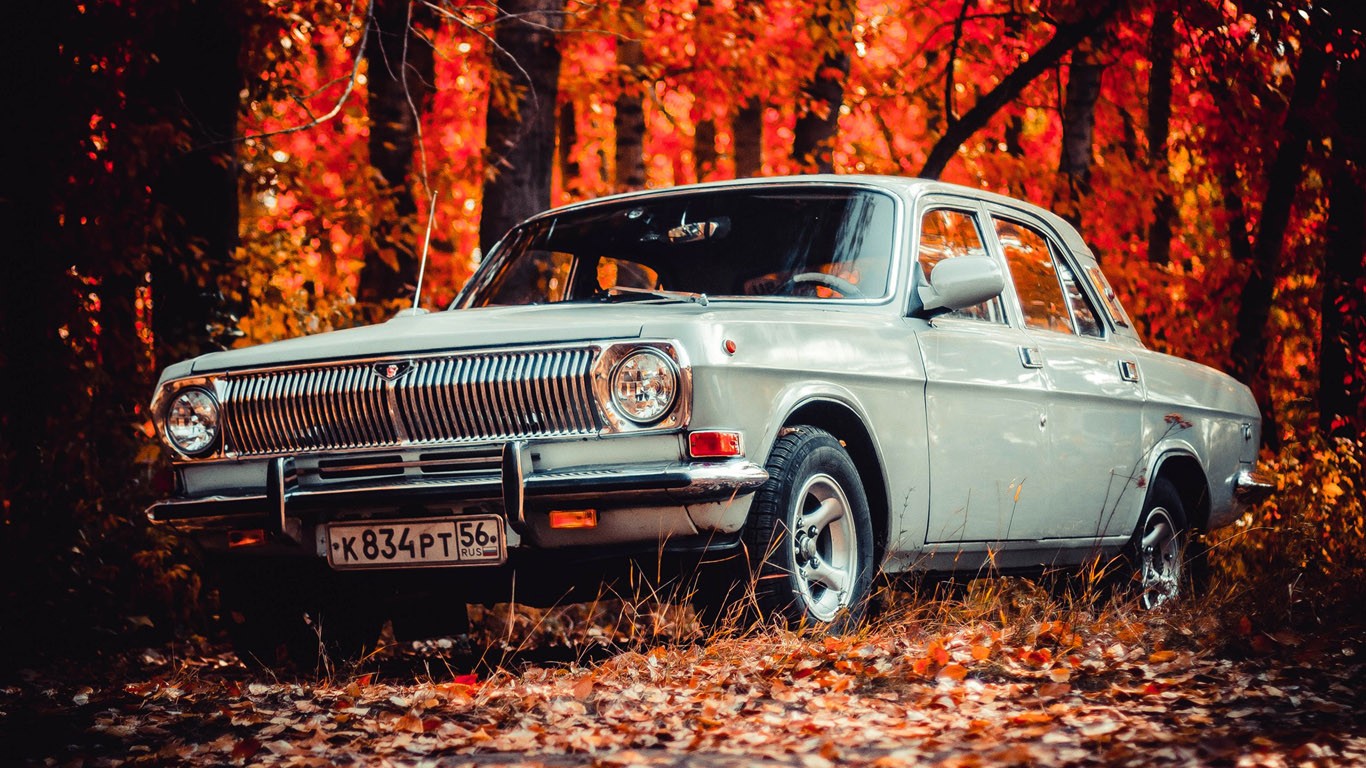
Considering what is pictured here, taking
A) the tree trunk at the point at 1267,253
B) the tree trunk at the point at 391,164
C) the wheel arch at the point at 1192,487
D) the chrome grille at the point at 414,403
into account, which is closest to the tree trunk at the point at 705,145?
the tree trunk at the point at 391,164

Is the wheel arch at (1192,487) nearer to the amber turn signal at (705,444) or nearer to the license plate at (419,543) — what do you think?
the amber turn signal at (705,444)

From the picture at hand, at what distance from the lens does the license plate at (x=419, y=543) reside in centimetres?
524

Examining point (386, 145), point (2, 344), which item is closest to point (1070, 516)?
point (2, 344)

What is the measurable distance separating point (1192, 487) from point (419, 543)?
15.8 ft

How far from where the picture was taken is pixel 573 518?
517 cm

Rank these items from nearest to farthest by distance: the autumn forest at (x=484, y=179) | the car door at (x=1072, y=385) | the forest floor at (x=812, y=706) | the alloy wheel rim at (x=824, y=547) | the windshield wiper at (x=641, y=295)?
1. the forest floor at (x=812, y=706)
2. the alloy wheel rim at (x=824, y=547)
3. the windshield wiper at (x=641, y=295)
4. the car door at (x=1072, y=385)
5. the autumn forest at (x=484, y=179)

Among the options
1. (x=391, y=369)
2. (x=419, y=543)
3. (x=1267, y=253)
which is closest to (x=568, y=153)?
(x=1267, y=253)

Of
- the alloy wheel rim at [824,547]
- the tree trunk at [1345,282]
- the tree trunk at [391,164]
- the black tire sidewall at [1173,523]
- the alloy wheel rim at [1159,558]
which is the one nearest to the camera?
the alloy wheel rim at [824,547]

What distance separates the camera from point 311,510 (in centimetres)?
551

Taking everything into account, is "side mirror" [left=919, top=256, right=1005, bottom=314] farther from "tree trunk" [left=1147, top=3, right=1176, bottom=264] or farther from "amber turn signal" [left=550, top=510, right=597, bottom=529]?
"tree trunk" [left=1147, top=3, right=1176, bottom=264]

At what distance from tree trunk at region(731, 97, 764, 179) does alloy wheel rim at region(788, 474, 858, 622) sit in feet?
40.6

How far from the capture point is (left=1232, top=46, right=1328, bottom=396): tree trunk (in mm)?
12141

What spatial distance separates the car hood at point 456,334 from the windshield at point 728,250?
1.71 feet

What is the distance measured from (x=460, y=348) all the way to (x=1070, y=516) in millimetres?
3234
